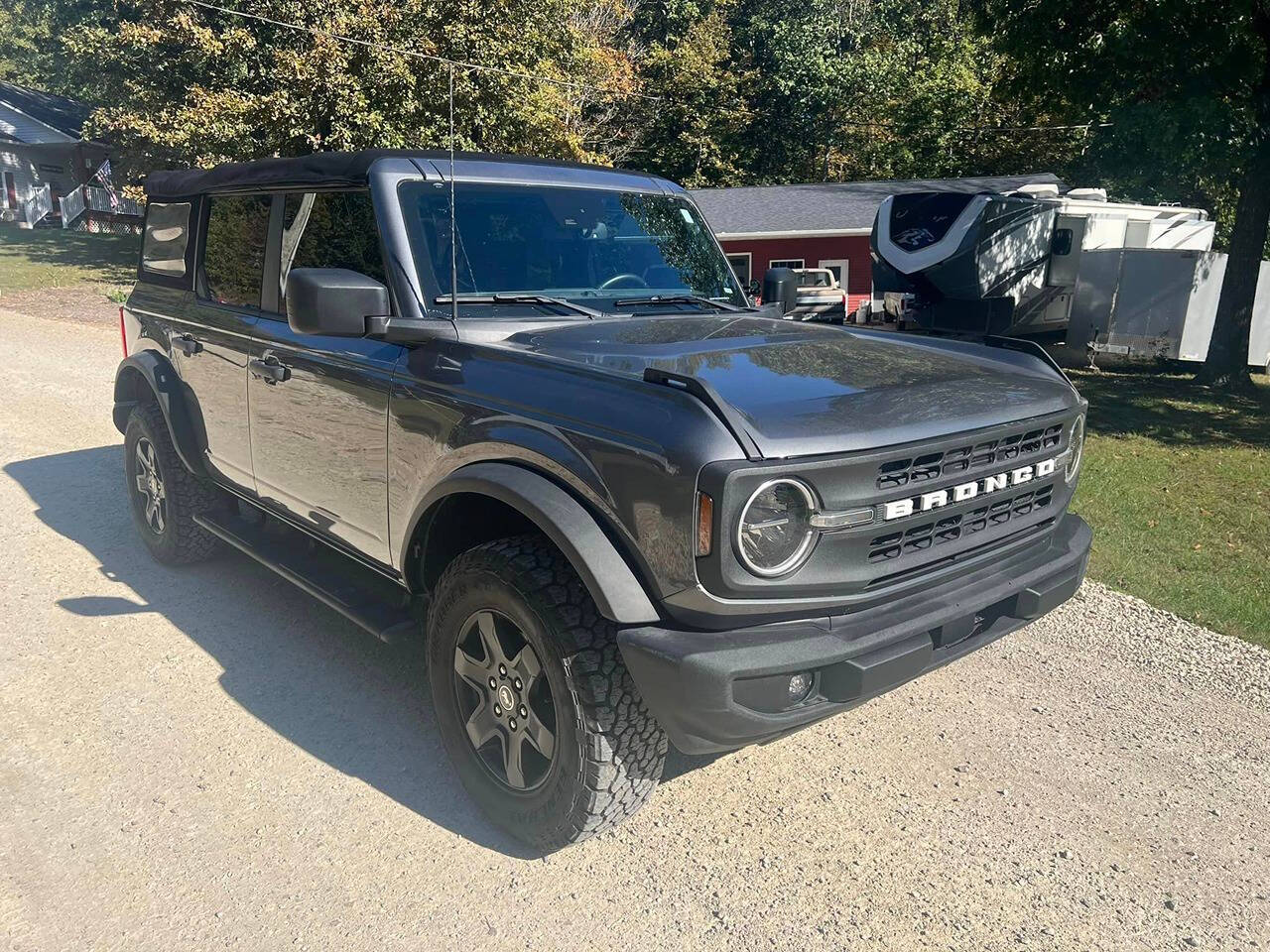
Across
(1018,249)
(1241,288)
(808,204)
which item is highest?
(808,204)

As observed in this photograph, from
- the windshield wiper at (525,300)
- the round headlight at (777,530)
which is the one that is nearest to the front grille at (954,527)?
the round headlight at (777,530)

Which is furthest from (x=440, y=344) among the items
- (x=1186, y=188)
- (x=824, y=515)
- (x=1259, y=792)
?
(x=1186, y=188)

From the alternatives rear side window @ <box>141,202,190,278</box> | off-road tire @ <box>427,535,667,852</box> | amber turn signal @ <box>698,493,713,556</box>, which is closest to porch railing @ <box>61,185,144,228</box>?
rear side window @ <box>141,202,190,278</box>

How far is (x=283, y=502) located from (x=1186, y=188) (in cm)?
2556

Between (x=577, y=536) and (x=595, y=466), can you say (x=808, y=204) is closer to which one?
(x=595, y=466)

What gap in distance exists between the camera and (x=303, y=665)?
14.1 ft

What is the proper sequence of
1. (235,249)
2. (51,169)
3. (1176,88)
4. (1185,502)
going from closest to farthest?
(235,249)
(1185,502)
(1176,88)
(51,169)

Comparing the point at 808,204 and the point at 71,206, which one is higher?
the point at 808,204

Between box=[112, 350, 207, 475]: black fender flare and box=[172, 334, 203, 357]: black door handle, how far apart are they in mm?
178

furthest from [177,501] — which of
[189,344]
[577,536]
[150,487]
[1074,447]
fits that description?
[1074,447]

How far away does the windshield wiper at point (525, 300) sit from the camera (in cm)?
351

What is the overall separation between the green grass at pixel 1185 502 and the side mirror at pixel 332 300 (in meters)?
4.44

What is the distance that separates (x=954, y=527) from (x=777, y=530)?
0.73 m

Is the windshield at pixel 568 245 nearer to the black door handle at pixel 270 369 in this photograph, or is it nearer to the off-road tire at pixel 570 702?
the black door handle at pixel 270 369
